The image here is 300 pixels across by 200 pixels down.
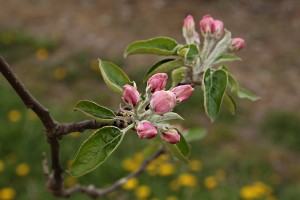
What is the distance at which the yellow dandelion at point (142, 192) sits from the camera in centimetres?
293

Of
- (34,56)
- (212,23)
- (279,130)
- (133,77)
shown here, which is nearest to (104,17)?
(34,56)

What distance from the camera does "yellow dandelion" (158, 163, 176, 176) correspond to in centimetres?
309

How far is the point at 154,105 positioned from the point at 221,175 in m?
2.46

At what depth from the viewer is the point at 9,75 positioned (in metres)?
0.85

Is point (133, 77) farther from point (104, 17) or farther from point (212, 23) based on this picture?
point (212, 23)

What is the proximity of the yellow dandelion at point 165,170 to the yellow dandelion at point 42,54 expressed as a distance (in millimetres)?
2004

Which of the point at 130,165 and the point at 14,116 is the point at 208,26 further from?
the point at 14,116

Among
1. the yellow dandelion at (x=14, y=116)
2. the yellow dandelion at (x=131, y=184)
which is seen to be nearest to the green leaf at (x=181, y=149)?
the yellow dandelion at (x=131, y=184)

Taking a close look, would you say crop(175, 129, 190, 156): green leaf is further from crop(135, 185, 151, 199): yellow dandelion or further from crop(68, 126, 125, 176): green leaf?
crop(135, 185, 151, 199): yellow dandelion

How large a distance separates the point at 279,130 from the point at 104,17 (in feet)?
7.92

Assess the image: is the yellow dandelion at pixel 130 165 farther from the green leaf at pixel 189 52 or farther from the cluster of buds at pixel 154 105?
the cluster of buds at pixel 154 105

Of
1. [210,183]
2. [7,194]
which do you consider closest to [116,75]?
[7,194]

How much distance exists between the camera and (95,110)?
3.10 feet

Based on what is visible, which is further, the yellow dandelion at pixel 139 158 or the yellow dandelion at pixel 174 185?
the yellow dandelion at pixel 139 158
